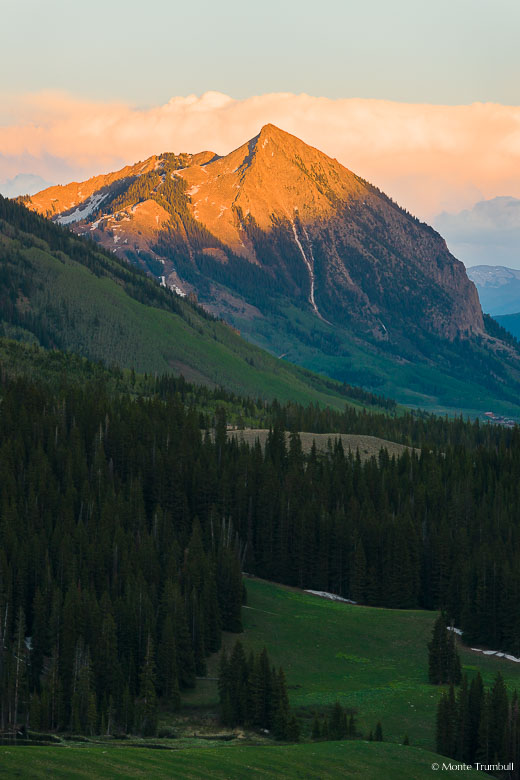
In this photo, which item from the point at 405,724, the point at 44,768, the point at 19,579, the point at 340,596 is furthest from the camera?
the point at 340,596

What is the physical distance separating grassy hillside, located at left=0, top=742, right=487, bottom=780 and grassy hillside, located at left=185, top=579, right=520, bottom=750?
1121 cm

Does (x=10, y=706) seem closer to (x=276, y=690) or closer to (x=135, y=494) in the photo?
(x=276, y=690)

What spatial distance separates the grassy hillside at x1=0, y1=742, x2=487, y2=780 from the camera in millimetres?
65875

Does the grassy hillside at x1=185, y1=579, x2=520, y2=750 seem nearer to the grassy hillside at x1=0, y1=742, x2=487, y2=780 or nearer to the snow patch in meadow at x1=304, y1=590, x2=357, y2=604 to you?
the snow patch in meadow at x1=304, y1=590, x2=357, y2=604

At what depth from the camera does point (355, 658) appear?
420ft

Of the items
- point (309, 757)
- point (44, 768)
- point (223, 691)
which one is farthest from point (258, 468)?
point (44, 768)

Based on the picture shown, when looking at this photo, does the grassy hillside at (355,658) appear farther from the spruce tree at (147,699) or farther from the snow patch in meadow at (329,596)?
the spruce tree at (147,699)

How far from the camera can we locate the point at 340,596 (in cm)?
17038

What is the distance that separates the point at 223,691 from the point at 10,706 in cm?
2096

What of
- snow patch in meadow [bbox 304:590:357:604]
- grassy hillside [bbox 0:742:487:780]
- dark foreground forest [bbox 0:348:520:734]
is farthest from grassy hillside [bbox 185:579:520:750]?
grassy hillside [bbox 0:742:487:780]

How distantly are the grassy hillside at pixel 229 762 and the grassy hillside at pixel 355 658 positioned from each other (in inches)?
441

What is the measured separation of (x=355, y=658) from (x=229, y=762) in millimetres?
56374

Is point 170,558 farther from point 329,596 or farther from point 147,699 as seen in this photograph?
point 329,596


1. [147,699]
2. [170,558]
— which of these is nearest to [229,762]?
[147,699]
